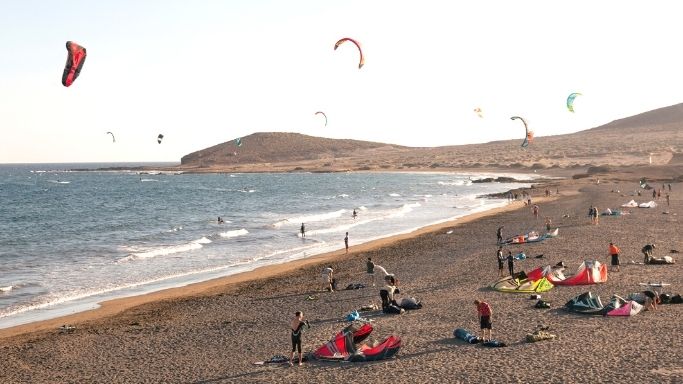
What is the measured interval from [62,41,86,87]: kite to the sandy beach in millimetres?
6889

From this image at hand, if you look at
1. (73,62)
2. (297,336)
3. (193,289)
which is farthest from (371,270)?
(73,62)

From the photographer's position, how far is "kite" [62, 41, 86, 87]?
19.0 meters

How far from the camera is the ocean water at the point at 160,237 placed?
24453 millimetres

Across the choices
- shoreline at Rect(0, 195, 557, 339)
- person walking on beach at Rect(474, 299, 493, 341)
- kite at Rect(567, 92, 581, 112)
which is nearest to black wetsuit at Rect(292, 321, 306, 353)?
person walking on beach at Rect(474, 299, 493, 341)

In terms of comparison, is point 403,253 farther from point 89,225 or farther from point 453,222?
point 89,225

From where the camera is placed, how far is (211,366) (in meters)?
13.8

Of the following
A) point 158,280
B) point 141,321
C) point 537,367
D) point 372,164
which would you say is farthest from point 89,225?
point 372,164

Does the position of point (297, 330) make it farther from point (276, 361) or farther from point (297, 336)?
point (276, 361)

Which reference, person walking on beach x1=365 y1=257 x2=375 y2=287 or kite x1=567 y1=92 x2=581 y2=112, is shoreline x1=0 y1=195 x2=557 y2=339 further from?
kite x1=567 y1=92 x2=581 y2=112

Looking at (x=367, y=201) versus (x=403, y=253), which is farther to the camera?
(x=367, y=201)

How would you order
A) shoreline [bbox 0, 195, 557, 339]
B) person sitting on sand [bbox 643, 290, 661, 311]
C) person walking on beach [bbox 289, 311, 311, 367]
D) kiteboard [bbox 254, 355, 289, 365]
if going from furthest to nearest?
shoreline [bbox 0, 195, 557, 339] < person sitting on sand [bbox 643, 290, 661, 311] < kiteboard [bbox 254, 355, 289, 365] < person walking on beach [bbox 289, 311, 311, 367]

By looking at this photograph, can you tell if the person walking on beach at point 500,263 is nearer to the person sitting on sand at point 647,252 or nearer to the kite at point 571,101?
the person sitting on sand at point 647,252

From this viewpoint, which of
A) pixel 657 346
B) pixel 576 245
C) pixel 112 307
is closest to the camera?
pixel 657 346

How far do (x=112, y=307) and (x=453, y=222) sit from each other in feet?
88.2
